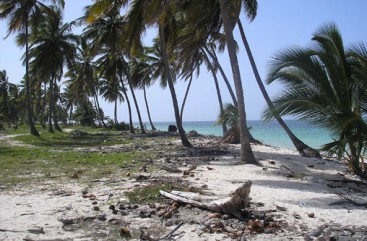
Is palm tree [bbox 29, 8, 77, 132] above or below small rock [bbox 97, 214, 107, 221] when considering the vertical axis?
above

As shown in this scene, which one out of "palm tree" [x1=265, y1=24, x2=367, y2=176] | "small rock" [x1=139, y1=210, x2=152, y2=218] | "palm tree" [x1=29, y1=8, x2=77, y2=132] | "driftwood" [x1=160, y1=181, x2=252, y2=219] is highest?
"palm tree" [x1=29, y1=8, x2=77, y2=132]

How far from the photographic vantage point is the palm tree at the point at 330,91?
30.0 feet

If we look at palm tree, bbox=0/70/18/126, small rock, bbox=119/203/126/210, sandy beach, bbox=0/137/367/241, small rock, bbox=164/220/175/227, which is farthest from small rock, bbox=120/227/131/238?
palm tree, bbox=0/70/18/126

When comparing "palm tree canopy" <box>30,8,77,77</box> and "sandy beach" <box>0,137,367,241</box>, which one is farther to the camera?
"palm tree canopy" <box>30,8,77,77</box>

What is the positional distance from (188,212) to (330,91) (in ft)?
18.3

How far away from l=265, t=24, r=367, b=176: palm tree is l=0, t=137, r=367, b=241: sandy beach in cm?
111

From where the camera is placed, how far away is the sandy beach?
16.5 ft

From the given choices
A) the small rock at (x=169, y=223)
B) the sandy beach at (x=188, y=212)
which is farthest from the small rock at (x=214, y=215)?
the small rock at (x=169, y=223)

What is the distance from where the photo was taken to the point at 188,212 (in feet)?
19.5

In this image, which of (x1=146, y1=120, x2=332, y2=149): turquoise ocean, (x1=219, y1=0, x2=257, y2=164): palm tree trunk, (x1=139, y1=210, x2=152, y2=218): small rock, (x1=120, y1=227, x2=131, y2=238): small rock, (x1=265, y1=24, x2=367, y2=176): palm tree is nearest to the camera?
(x1=120, y1=227, x2=131, y2=238): small rock

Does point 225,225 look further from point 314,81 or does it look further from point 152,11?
point 152,11

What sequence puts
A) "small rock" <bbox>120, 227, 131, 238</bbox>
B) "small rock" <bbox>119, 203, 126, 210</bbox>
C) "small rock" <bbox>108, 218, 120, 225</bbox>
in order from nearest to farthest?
"small rock" <bbox>120, 227, 131, 238</bbox>
"small rock" <bbox>108, 218, 120, 225</bbox>
"small rock" <bbox>119, 203, 126, 210</bbox>

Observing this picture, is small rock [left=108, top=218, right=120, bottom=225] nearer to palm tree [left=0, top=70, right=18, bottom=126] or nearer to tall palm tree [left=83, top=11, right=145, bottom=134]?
tall palm tree [left=83, top=11, right=145, bottom=134]

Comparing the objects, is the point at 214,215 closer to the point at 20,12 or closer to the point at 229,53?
the point at 229,53
